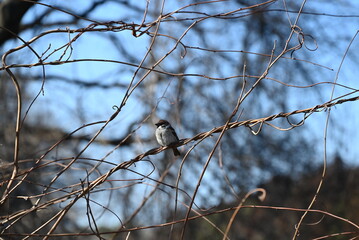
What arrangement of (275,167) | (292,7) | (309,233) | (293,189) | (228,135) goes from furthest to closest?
(309,233) → (293,189) → (275,167) → (228,135) → (292,7)

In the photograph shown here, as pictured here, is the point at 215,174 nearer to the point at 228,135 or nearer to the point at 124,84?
the point at 228,135

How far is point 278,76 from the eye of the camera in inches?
335

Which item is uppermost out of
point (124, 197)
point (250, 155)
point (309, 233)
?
point (250, 155)

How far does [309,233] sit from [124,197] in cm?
774

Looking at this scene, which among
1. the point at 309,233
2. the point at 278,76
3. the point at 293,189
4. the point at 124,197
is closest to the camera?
the point at 124,197

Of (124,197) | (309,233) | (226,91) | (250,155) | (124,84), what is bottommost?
(309,233)

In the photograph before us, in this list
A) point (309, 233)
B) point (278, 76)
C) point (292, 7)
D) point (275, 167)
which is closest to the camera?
point (292, 7)

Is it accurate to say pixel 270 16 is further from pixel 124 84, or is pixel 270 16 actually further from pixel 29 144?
pixel 29 144

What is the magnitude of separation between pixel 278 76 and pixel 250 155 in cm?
178

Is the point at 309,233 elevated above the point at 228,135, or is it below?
below

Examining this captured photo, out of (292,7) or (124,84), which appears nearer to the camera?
(292,7)

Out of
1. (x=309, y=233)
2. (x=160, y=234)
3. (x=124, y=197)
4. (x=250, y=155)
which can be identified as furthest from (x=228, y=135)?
(x=309, y=233)

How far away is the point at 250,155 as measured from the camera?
962 cm

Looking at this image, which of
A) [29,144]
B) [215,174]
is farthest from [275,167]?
[29,144]
